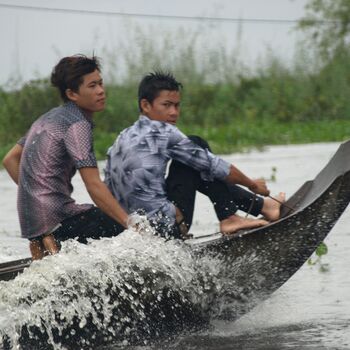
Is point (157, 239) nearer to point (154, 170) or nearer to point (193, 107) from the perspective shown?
point (154, 170)

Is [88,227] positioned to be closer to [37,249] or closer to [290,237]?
[37,249]

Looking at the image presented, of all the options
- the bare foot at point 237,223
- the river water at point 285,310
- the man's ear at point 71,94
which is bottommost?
the river water at point 285,310

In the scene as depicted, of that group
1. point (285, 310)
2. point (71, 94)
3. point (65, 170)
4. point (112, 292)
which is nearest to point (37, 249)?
point (65, 170)

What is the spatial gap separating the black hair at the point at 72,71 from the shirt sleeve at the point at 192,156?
0.60m

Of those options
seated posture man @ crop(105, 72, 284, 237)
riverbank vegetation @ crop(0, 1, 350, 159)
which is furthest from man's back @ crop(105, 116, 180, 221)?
riverbank vegetation @ crop(0, 1, 350, 159)

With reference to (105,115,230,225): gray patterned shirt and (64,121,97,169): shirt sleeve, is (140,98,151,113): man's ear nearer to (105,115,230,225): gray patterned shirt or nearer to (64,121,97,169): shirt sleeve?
(105,115,230,225): gray patterned shirt

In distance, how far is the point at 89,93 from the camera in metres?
7.65

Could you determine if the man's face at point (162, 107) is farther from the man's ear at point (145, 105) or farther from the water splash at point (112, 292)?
the water splash at point (112, 292)

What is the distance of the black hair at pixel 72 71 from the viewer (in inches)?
300

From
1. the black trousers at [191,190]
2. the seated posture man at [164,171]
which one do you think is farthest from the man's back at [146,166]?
the black trousers at [191,190]

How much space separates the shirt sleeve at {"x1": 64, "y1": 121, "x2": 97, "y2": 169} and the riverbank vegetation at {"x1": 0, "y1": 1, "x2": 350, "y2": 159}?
1380 centimetres

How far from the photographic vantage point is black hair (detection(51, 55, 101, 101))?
7.63 meters

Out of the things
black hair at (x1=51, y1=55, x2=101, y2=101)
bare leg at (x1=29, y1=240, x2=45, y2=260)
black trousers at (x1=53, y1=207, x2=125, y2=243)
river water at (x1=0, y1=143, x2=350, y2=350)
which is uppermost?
black hair at (x1=51, y1=55, x2=101, y2=101)

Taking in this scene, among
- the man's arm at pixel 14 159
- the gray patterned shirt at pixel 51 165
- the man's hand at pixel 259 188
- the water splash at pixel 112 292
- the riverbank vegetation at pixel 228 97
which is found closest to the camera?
the water splash at pixel 112 292
